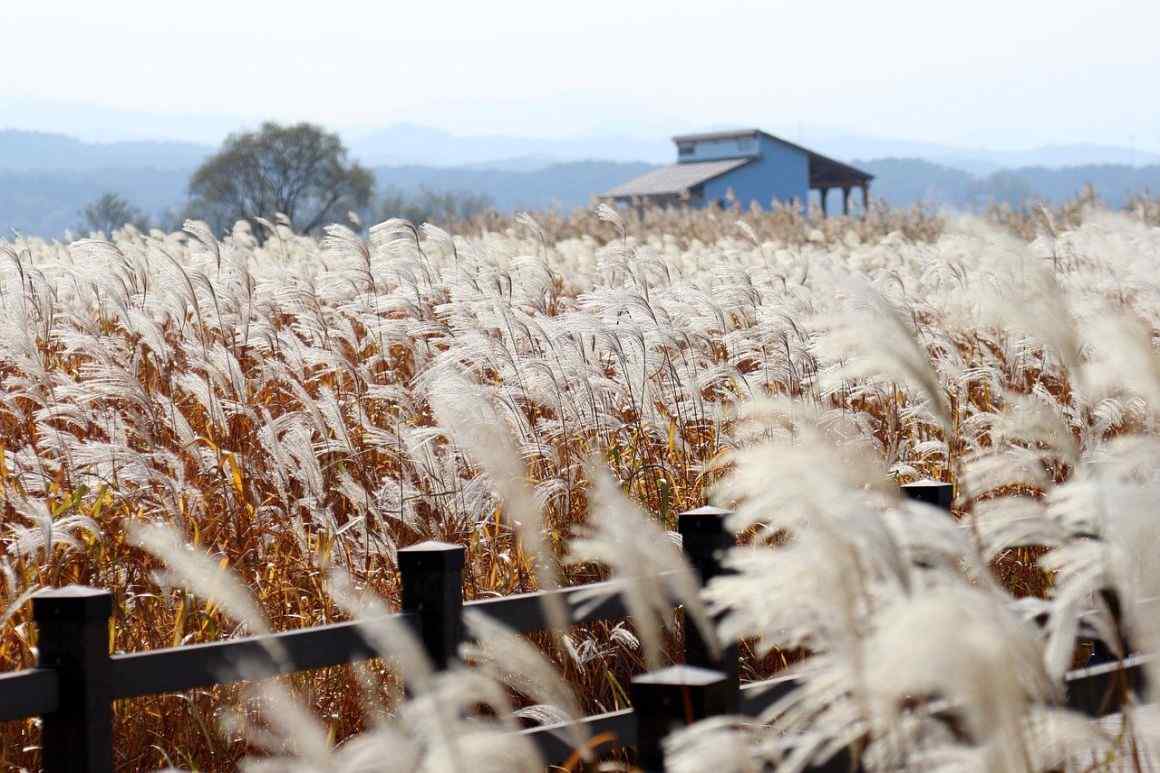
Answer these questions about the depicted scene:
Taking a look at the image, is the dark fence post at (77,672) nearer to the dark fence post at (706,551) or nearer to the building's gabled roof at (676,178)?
the dark fence post at (706,551)

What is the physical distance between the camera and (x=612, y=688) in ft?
15.0

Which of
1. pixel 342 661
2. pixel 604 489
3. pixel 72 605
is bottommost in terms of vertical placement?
pixel 342 661

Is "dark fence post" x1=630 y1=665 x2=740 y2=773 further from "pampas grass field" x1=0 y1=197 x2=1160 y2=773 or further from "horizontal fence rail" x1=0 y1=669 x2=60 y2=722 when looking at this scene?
"horizontal fence rail" x1=0 y1=669 x2=60 y2=722

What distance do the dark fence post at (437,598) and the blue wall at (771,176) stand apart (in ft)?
211

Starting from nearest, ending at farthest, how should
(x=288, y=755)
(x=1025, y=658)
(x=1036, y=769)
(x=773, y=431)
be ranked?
(x=1025, y=658), (x=1036, y=769), (x=288, y=755), (x=773, y=431)

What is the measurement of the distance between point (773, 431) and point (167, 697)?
2.29 meters

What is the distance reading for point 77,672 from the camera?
3.08 m

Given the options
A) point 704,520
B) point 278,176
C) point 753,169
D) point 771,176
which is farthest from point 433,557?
point 278,176

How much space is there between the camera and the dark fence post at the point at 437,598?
351 centimetres

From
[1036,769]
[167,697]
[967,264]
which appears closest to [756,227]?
A: [967,264]

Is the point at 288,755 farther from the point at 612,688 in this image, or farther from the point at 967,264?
the point at 967,264

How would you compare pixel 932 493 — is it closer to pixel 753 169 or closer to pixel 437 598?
pixel 437 598

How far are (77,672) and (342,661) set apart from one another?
1.97 ft

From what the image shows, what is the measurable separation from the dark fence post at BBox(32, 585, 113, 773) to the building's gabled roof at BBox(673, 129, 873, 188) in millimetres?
67743
